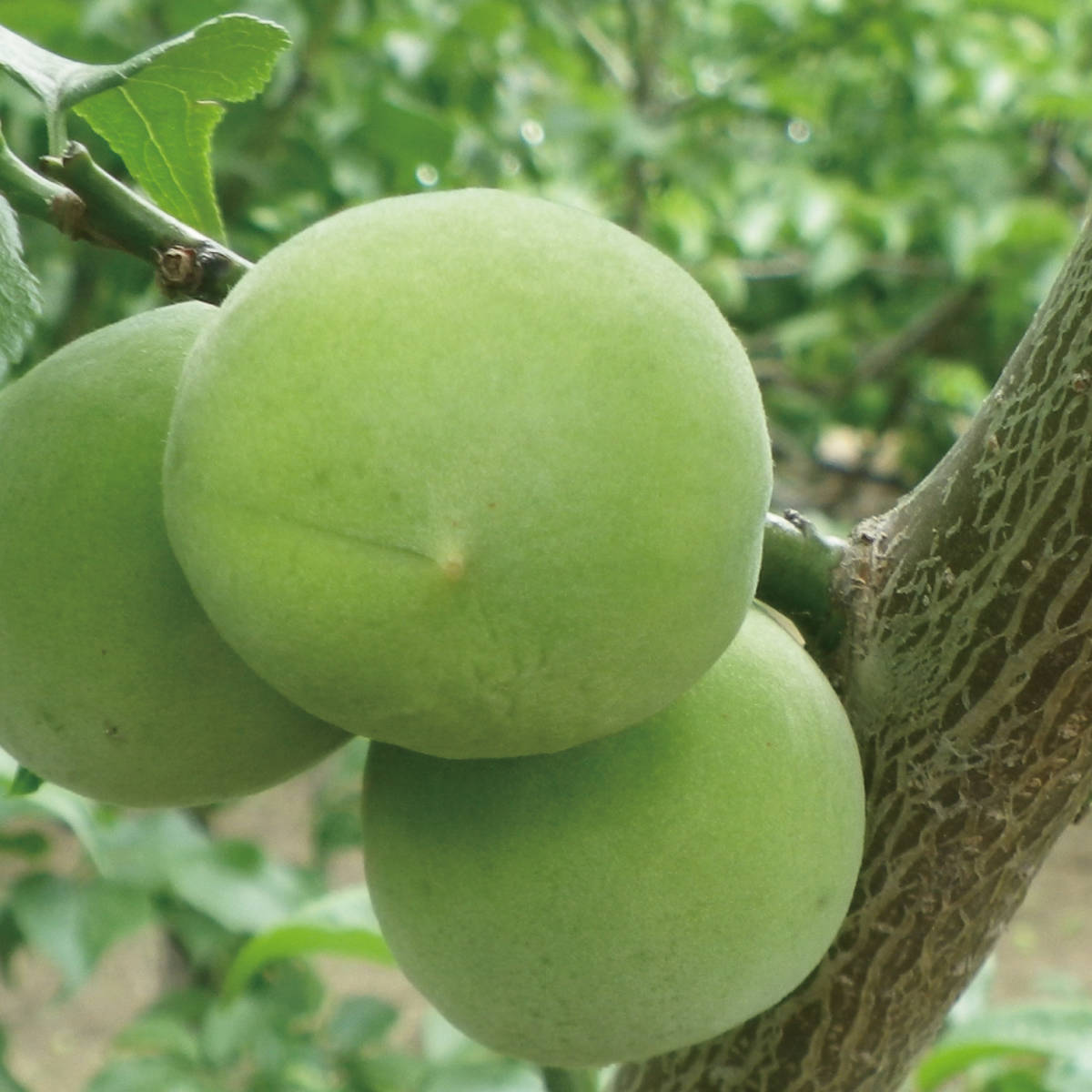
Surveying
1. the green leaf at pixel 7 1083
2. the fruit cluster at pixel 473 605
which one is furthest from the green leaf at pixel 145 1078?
the fruit cluster at pixel 473 605

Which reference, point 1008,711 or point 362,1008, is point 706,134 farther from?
point 1008,711

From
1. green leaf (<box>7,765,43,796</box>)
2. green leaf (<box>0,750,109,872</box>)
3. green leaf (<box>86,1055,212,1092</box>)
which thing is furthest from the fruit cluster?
green leaf (<box>86,1055,212,1092</box>)

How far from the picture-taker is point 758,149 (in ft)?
10.9

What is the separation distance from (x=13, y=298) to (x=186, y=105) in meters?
0.23

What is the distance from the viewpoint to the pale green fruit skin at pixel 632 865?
2.71 feet

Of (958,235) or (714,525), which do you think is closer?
(714,525)

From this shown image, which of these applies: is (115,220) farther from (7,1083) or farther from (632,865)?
(7,1083)

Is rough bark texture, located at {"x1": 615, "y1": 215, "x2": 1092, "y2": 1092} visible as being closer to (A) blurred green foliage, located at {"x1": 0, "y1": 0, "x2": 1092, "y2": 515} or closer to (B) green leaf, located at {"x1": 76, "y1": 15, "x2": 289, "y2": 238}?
(B) green leaf, located at {"x1": 76, "y1": 15, "x2": 289, "y2": 238}

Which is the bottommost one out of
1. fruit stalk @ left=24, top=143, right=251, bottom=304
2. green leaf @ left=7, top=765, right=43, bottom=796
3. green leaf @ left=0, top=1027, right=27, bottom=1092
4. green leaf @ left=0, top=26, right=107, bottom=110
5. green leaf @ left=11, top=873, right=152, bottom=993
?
green leaf @ left=0, top=1027, right=27, bottom=1092

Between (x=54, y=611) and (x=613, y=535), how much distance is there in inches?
13.9

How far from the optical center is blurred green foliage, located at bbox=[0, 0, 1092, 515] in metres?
2.19

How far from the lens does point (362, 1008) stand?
6.21 ft

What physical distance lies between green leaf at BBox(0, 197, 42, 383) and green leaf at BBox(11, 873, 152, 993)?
1016 millimetres

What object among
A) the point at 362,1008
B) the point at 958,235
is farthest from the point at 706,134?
the point at 362,1008
